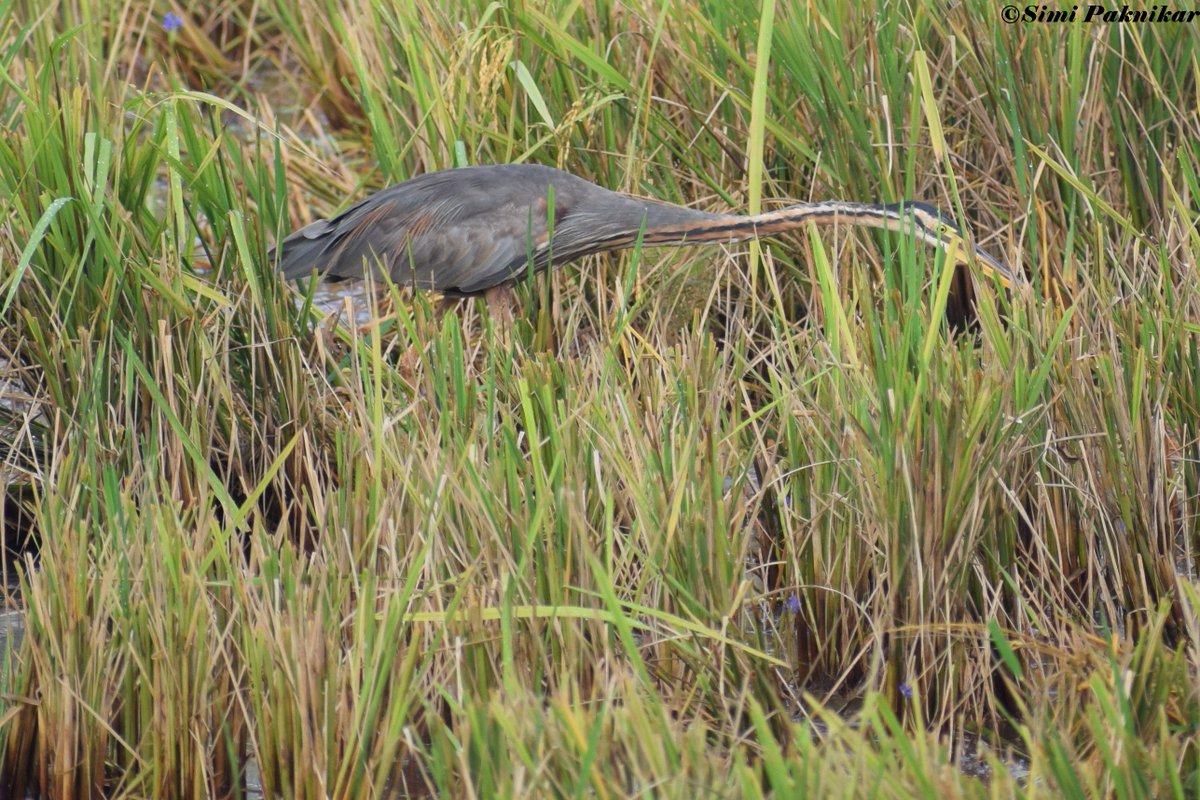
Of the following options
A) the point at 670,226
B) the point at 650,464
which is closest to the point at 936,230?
the point at 670,226

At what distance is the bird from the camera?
3846 mm

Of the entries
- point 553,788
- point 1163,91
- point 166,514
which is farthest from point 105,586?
point 1163,91

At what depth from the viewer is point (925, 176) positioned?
12.7ft

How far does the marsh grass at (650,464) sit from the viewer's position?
2.15m

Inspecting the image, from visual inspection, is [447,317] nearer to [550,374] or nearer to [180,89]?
[550,374]

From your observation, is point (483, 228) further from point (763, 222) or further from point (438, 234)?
point (763, 222)

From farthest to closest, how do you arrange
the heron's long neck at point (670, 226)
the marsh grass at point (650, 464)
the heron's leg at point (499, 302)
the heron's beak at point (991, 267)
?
the heron's leg at point (499, 302) < the heron's long neck at point (670, 226) < the heron's beak at point (991, 267) < the marsh grass at point (650, 464)

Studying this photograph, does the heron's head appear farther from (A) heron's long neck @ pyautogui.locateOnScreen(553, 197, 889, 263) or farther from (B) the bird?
(B) the bird

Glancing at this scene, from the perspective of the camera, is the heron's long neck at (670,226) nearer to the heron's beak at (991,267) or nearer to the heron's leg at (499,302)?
the heron's leg at (499,302)

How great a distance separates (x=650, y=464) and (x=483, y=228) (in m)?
1.64

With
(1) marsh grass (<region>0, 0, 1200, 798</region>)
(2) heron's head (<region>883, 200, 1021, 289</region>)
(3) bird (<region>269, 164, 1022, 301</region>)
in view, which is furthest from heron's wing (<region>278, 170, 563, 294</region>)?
(2) heron's head (<region>883, 200, 1021, 289</region>)

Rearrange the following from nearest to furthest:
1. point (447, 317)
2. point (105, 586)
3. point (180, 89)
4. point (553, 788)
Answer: point (553, 788), point (105, 586), point (447, 317), point (180, 89)

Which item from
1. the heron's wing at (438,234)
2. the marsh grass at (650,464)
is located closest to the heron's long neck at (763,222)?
the marsh grass at (650,464)

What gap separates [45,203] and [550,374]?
1.09 metres
